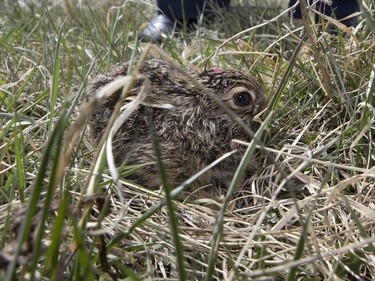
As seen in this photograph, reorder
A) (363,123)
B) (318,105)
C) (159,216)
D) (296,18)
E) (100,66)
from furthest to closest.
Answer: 1. (296,18)
2. (100,66)
3. (318,105)
4. (363,123)
5. (159,216)

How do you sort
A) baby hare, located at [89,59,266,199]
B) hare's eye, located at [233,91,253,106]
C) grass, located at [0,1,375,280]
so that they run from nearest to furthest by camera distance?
1. grass, located at [0,1,375,280]
2. baby hare, located at [89,59,266,199]
3. hare's eye, located at [233,91,253,106]

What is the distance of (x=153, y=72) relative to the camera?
1.83m

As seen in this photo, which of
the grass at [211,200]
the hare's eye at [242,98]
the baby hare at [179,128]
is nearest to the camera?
the grass at [211,200]

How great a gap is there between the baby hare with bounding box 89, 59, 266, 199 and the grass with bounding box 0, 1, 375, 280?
81 mm

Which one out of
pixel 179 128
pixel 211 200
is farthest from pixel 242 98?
pixel 211 200

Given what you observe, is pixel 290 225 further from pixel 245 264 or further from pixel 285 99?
pixel 285 99

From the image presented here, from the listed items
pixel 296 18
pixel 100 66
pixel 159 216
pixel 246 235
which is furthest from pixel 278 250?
pixel 296 18

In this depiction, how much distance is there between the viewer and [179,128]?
1758 mm

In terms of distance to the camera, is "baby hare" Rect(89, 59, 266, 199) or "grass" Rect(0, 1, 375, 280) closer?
"grass" Rect(0, 1, 375, 280)

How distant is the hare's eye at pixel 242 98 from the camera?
1.88 m

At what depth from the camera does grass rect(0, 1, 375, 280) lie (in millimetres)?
933

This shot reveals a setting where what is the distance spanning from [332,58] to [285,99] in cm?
30

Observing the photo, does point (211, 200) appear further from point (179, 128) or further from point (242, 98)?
point (242, 98)

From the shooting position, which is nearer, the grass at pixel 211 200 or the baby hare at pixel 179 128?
the grass at pixel 211 200
